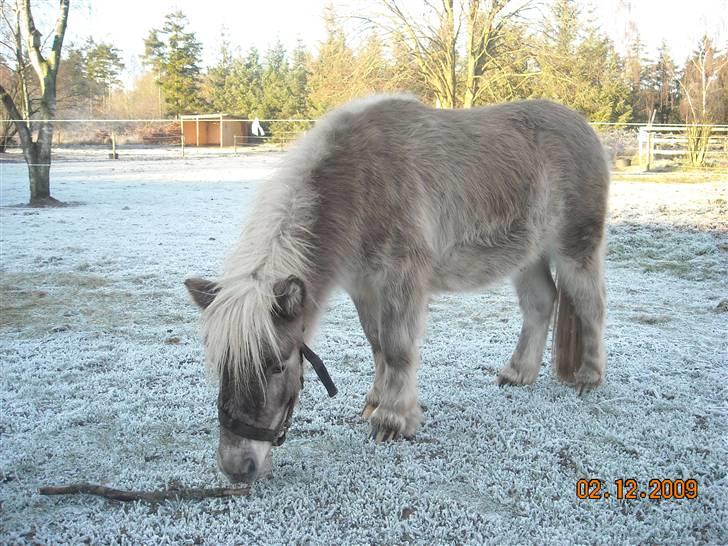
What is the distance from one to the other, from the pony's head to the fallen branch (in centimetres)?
20

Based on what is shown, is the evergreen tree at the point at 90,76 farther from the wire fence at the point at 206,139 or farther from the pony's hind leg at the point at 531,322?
the pony's hind leg at the point at 531,322

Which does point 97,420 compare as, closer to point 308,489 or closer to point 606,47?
point 308,489

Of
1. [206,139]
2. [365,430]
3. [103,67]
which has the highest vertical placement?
[103,67]

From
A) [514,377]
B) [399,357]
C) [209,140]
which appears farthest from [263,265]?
[209,140]

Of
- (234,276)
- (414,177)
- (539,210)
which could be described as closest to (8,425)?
(234,276)

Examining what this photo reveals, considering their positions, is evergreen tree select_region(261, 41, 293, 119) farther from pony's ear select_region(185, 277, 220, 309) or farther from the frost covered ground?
pony's ear select_region(185, 277, 220, 309)

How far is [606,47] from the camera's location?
29766mm

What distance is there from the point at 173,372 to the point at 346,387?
120 cm

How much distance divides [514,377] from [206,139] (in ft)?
150

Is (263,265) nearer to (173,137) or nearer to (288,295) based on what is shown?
(288,295)

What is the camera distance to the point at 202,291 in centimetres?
231

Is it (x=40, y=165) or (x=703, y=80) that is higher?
(x=703, y=80)

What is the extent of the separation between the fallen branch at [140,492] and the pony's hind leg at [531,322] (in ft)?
6.51
